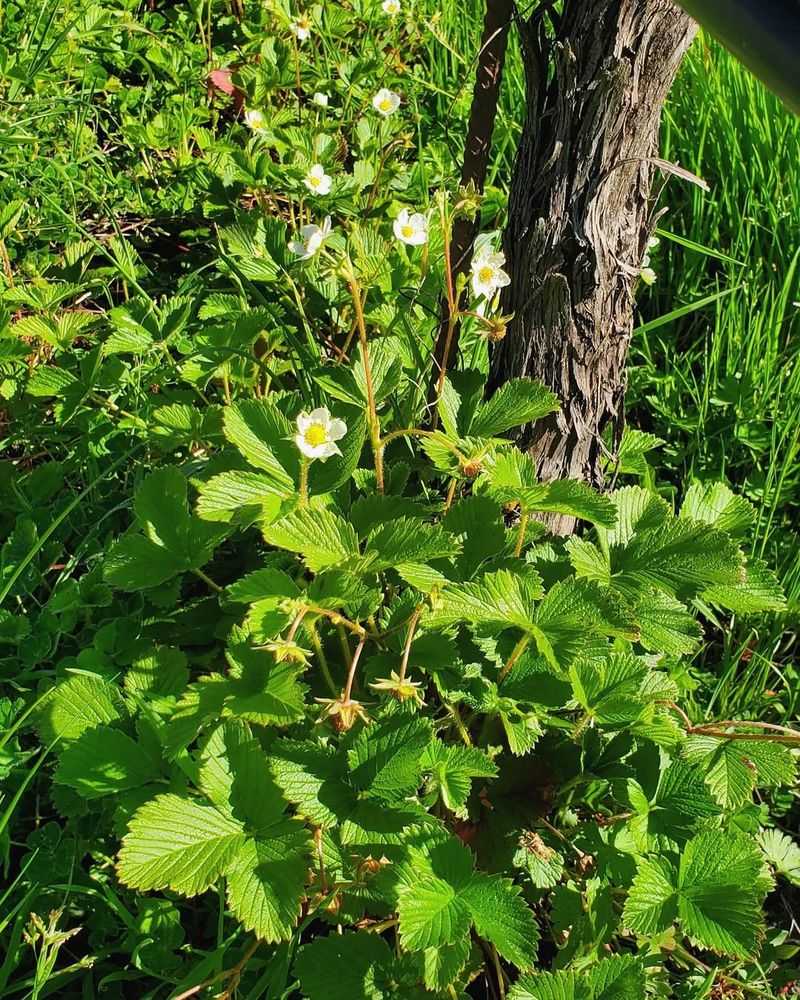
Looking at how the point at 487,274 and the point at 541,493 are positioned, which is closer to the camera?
the point at 541,493

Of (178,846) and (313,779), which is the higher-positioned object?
(313,779)

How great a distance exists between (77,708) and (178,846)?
0.25m

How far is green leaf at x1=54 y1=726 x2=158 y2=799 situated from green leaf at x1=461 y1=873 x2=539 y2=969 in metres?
0.39

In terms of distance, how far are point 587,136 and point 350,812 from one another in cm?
90

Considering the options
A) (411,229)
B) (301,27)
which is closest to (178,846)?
(411,229)

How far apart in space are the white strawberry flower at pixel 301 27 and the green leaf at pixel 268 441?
5.70ft

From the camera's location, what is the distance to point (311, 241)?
4.96 feet

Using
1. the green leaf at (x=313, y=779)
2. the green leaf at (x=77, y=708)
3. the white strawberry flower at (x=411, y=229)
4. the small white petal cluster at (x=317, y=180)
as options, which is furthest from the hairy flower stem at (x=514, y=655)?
the small white petal cluster at (x=317, y=180)

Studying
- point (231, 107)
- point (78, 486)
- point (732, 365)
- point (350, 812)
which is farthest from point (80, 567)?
point (231, 107)

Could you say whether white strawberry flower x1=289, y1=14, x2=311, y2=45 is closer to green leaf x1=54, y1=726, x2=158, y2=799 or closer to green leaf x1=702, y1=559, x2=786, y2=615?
green leaf x1=702, y1=559, x2=786, y2=615

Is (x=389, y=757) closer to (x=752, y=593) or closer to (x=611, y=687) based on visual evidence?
(x=611, y=687)

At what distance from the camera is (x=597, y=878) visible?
3.89ft

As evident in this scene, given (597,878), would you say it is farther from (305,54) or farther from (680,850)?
(305,54)

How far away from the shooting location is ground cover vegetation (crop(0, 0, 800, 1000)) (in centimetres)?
103
